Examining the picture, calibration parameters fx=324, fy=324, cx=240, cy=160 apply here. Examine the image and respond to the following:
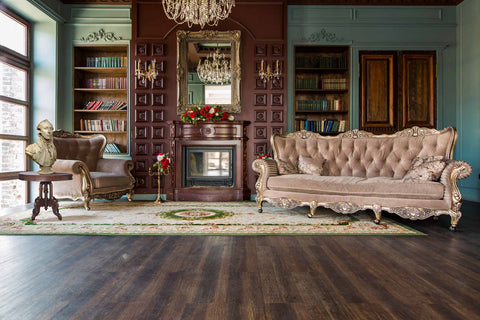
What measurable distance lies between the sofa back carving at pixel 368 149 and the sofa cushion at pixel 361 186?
61 centimetres

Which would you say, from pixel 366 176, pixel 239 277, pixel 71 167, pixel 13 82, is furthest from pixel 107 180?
pixel 366 176

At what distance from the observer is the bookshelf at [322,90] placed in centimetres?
592

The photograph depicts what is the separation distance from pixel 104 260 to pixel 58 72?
475 centimetres

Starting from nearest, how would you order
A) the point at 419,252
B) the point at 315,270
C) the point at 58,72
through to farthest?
1. the point at 315,270
2. the point at 419,252
3. the point at 58,72

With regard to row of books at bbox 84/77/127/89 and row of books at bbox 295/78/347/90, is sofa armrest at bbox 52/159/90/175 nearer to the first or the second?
row of books at bbox 84/77/127/89

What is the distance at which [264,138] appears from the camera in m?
5.82

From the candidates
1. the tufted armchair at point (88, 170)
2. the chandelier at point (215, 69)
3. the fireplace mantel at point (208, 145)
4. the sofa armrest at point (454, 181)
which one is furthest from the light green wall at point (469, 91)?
the tufted armchair at point (88, 170)

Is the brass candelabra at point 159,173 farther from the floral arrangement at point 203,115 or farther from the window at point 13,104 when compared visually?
the window at point 13,104

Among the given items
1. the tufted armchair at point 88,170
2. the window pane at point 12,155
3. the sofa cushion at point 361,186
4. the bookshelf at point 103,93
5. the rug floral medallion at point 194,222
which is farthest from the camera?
the bookshelf at point 103,93

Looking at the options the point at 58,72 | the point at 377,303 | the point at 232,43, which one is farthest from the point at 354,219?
the point at 58,72

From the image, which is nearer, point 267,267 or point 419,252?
point 267,267

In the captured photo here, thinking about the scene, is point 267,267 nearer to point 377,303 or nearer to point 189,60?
point 377,303

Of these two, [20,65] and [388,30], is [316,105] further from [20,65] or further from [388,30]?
[20,65]

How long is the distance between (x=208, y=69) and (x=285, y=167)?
2506 millimetres
